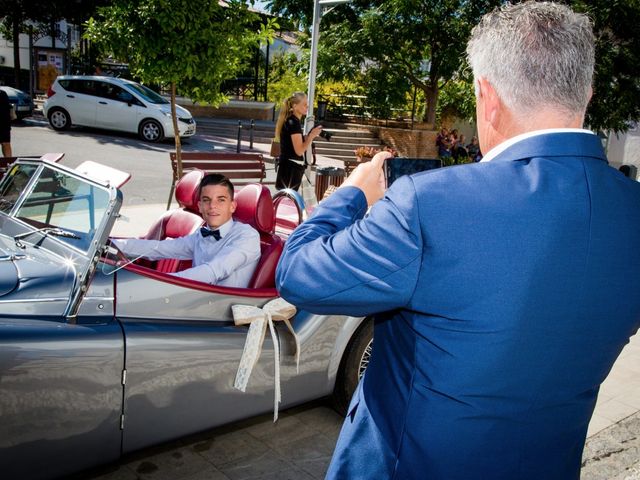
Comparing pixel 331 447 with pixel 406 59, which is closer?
pixel 331 447

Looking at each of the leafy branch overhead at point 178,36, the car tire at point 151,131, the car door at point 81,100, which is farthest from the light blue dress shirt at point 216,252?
the car door at point 81,100

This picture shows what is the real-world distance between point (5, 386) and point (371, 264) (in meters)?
1.79

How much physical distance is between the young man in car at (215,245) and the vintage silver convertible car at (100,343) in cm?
24

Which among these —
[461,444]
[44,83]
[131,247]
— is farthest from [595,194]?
[44,83]

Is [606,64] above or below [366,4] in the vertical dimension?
below

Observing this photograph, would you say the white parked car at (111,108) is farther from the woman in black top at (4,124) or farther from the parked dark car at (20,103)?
the woman in black top at (4,124)

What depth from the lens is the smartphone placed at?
59.1 inches

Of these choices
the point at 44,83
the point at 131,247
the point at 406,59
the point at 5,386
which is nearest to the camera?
the point at 5,386

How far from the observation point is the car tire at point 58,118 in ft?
58.5

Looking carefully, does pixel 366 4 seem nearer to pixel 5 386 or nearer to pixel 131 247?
pixel 131 247

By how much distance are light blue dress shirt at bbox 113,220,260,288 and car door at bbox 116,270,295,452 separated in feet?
0.93

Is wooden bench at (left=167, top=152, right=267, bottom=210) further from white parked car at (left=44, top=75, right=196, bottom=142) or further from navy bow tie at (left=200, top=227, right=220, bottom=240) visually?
white parked car at (left=44, top=75, right=196, bottom=142)

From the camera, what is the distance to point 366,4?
20.0m

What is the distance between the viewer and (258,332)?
9.66 ft
